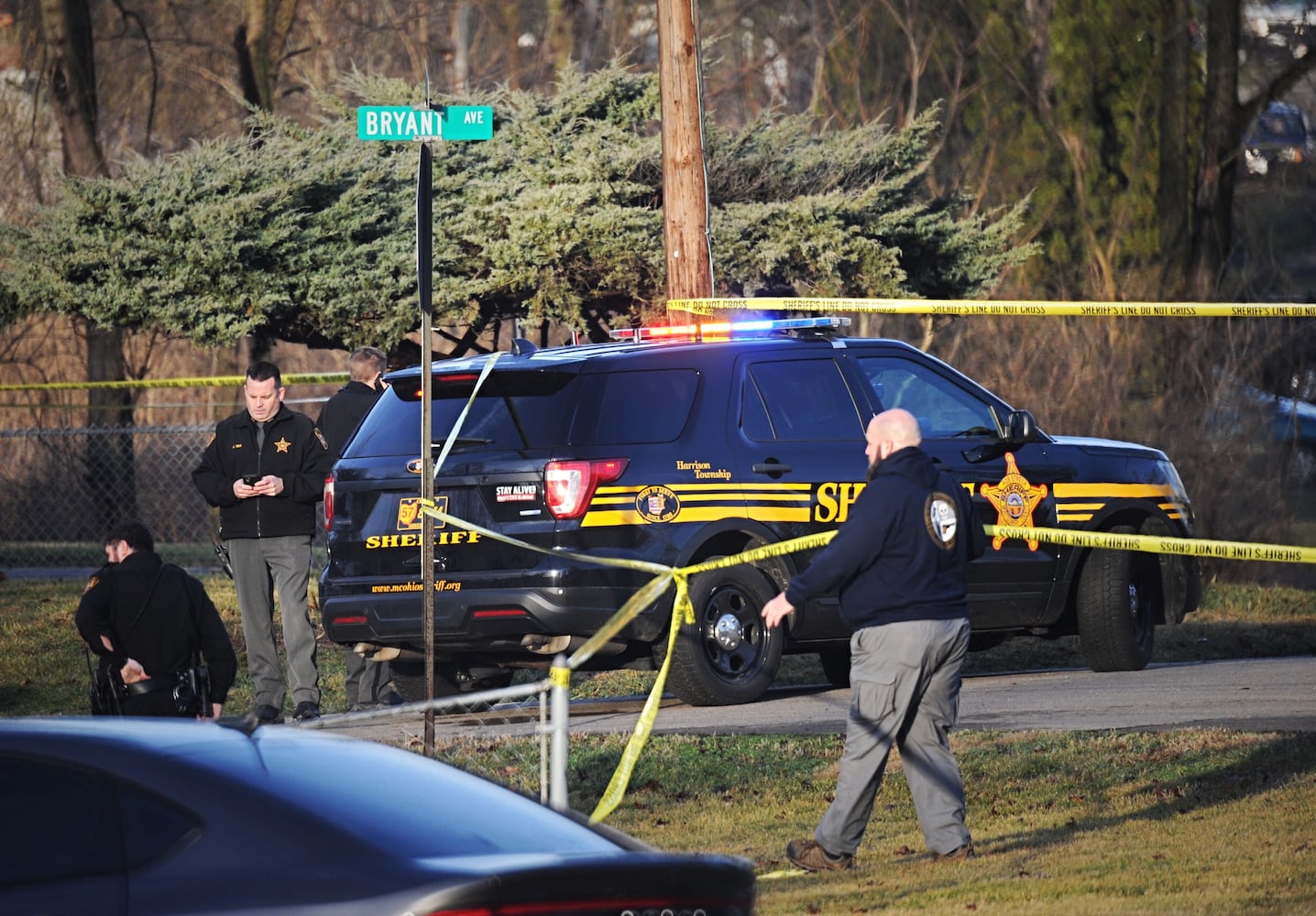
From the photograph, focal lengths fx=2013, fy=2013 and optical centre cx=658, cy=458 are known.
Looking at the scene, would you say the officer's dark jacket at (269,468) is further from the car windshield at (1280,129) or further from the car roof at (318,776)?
the car windshield at (1280,129)

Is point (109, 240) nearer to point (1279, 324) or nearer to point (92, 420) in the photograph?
point (92, 420)

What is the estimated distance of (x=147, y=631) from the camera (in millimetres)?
8914

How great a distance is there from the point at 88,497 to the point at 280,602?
1437 cm

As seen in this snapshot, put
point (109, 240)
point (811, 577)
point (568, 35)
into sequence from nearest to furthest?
point (811, 577) → point (109, 240) → point (568, 35)

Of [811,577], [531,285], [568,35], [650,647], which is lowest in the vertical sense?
[650,647]

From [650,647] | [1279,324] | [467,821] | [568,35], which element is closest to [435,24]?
[568,35]

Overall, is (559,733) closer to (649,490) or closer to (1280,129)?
(649,490)

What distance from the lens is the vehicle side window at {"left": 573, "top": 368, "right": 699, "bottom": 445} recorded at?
10.4m

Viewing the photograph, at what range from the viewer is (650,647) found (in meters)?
10.9

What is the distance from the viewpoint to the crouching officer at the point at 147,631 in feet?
29.2

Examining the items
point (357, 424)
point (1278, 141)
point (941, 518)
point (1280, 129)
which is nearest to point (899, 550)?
point (941, 518)

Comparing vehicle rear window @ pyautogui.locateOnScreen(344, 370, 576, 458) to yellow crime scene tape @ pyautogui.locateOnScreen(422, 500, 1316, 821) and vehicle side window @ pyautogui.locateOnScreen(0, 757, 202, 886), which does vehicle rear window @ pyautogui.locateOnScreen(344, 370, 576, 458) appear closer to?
yellow crime scene tape @ pyautogui.locateOnScreen(422, 500, 1316, 821)

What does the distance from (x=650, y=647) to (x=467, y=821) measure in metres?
6.55

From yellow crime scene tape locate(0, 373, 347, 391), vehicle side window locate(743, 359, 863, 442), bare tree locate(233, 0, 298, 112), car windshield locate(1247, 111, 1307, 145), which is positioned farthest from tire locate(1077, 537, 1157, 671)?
car windshield locate(1247, 111, 1307, 145)
